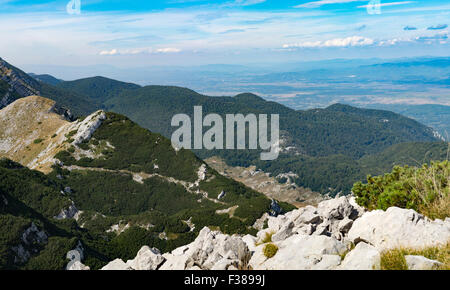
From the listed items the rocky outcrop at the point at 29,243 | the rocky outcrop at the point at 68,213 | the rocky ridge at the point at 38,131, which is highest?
the rocky ridge at the point at 38,131

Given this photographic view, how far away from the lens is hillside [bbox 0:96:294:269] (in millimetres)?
77062

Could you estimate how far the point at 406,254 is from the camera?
13.8 meters

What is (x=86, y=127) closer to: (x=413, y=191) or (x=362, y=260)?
(x=413, y=191)

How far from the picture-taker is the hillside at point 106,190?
253 feet

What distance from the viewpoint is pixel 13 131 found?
162250mm

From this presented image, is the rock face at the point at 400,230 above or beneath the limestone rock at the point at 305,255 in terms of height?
above


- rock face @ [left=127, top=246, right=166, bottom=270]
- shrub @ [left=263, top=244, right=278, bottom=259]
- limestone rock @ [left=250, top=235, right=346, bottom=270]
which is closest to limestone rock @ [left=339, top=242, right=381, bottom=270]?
limestone rock @ [left=250, top=235, right=346, bottom=270]

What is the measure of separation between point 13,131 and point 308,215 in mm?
177699

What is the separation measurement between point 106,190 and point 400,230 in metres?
127

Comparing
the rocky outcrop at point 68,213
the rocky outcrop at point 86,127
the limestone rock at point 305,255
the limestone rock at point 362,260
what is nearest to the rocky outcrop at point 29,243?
the rocky outcrop at point 68,213

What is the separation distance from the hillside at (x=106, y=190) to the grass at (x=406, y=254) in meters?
55.6

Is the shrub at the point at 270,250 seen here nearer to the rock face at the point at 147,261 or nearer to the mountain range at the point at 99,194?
the rock face at the point at 147,261
